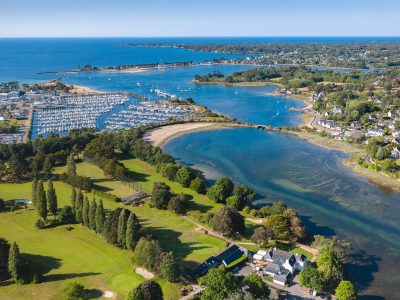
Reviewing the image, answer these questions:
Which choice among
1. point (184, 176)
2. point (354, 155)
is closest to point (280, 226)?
point (184, 176)

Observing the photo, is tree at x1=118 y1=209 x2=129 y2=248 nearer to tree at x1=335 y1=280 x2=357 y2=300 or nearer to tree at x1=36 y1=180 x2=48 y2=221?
tree at x1=36 y1=180 x2=48 y2=221

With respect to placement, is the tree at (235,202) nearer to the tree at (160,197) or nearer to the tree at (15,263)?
the tree at (160,197)

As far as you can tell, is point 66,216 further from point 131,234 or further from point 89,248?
point 131,234

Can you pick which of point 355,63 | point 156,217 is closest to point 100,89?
point 156,217

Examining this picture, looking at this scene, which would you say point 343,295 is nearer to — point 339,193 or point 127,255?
point 127,255

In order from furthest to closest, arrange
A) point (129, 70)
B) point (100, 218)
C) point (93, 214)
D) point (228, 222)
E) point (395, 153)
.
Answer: point (129, 70), point (395, 153), point (93, 214), point (228, 222), point (100, 218)

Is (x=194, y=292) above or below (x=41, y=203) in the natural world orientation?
below
